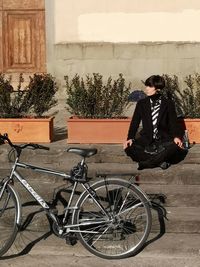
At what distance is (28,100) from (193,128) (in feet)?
7.59

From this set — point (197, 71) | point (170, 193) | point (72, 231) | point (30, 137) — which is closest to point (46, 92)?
point (30, 137)

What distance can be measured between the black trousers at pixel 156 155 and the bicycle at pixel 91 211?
137cm

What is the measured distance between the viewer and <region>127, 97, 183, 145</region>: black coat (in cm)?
622

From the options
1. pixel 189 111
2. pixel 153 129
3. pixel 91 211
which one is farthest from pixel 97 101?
pixel 91 211

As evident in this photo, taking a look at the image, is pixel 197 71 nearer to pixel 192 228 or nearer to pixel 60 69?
pixel 60 69

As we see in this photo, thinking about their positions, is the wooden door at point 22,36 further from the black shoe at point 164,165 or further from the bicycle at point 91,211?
the bicycle at point 91,211

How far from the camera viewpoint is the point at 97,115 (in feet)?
23.2

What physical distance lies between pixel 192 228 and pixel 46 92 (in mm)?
3101

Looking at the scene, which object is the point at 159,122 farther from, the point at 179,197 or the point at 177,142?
the point at 179,197

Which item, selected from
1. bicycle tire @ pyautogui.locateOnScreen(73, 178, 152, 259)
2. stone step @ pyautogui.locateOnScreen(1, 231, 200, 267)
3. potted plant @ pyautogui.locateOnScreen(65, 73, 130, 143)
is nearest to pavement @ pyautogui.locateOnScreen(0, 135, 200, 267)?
stone step @ pyautogui.locateOnScreen(1, 231, 200, 267)

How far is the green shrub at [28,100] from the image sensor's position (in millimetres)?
7152

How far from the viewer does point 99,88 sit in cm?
709

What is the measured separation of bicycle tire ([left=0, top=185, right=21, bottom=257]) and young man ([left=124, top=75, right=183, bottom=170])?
1.93 metres

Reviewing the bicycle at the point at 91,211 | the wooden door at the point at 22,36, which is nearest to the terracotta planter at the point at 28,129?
the bicycle at the point at 91,211
